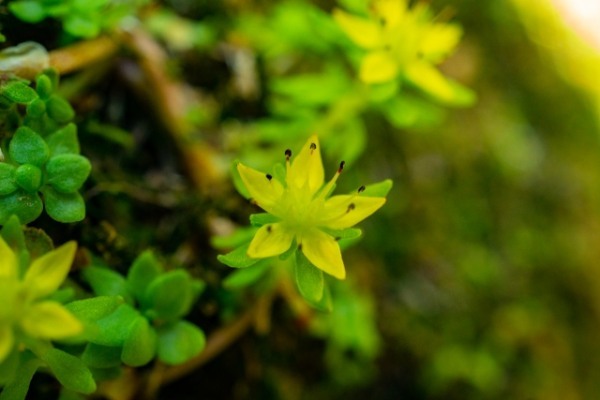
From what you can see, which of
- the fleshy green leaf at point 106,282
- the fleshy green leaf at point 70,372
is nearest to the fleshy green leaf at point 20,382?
the fleshy green leaf at point 70,372

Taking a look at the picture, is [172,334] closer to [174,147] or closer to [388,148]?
[174,147]

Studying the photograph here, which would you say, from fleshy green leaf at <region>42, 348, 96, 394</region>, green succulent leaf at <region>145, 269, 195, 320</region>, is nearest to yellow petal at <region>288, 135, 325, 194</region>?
green succulent leaf at <region>145, 269, 195, 320</region>

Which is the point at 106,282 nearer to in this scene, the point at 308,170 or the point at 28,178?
the point at 28,178

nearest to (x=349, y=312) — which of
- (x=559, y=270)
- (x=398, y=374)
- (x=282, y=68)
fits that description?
(x=398, y=374)

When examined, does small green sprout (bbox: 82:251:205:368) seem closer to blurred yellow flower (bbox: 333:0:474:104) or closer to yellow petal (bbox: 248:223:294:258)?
yellow petal (bbox: 248:223:294:258)

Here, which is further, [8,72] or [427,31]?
[427,31]

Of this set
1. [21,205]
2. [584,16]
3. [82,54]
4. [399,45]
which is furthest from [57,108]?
[584,16]
